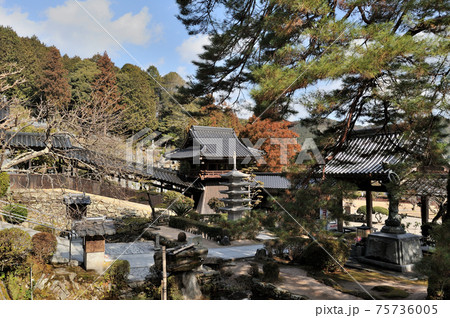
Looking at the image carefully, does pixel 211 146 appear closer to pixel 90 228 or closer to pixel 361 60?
pixel 90 228

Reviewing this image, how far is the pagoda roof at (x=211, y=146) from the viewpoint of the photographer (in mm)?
18688

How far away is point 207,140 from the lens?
19828mm

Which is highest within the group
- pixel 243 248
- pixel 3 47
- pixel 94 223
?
pixel 3 47

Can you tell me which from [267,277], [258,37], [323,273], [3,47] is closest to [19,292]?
[267,277]

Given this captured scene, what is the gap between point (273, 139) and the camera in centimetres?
1952

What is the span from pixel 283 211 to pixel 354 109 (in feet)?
8.43

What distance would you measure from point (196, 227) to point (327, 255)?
761 cm

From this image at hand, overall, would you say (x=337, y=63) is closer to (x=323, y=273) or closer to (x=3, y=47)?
(x=323, y=273)

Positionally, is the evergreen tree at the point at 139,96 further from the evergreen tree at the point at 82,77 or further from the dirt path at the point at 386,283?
the dirt path at the point at 386,283

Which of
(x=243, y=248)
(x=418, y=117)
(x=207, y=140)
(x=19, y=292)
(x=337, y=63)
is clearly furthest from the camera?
(x=207, y=140)

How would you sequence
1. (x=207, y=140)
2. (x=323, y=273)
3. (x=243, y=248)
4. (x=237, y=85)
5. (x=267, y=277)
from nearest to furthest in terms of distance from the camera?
(x=267, y=277)
(x=323, y=273)
(x=237, y=85)
(x=243, y=248)
(x=207, y=140)

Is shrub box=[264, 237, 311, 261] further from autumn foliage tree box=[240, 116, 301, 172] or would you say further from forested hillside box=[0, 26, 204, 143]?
autumn foliage tree box=[240, 116, 301, 172]

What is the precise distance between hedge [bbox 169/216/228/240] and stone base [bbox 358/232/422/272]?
→ 5.89 metres

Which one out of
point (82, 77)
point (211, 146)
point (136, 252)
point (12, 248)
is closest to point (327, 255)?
point (136, 252)
